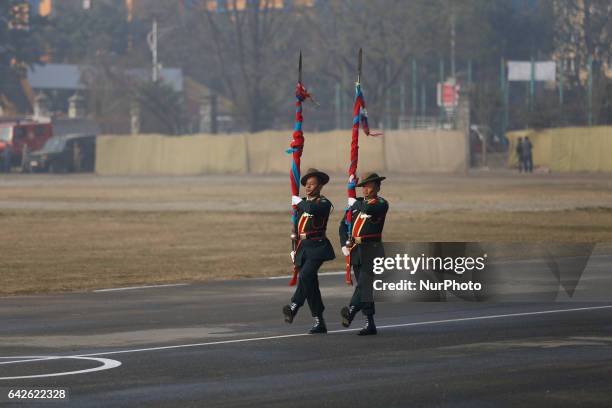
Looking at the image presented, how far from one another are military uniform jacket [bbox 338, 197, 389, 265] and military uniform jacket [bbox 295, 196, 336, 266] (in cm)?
20

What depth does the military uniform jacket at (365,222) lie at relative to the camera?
13859 mm

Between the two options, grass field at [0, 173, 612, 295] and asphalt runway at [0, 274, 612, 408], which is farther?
grass field at [0, 173, 612, 295]

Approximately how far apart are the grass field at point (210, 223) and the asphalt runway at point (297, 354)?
407cm

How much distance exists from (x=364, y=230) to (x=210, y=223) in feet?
67.1

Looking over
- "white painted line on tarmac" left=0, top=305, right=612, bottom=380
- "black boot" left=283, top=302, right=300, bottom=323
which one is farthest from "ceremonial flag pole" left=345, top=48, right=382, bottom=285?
"white painted line on tarmac" left=0, top=305, right=612, bottom=380

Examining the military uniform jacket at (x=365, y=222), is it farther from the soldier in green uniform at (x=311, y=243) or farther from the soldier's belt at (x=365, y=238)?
the soldier in green uniform at (x=311, y=243)

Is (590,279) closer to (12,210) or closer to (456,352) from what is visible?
(456,352)

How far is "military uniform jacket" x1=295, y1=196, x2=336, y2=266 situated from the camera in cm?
1385

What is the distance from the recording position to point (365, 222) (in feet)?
45.6

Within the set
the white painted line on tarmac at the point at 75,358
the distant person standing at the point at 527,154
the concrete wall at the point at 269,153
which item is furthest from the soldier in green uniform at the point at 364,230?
the concrete wall at the point at 269,153

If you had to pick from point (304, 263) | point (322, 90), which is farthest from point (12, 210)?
point (322, 90)

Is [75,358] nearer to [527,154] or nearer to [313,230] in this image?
[313,230]

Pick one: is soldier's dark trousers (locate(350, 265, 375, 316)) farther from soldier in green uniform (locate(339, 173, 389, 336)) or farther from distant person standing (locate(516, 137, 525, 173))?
distant person standing (locate(516, 137, 525, 173))

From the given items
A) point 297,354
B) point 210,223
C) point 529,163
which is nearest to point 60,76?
point 529,163
